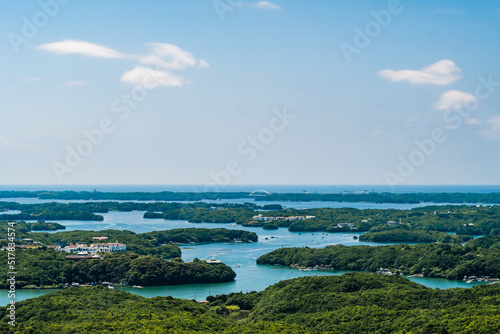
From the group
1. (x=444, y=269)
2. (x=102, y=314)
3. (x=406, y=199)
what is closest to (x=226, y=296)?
(x=102, y=314)

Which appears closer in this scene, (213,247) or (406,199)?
(213,247)

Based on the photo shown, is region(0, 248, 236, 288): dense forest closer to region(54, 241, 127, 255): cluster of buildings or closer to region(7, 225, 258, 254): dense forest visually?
region(54, 241, 127, 255): cluster of buildings

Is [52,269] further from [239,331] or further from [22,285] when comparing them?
[239,331]

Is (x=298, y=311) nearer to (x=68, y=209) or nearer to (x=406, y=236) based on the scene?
(x=406, y=236)

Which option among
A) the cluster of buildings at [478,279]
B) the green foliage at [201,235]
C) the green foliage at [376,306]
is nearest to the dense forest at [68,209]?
the green foliage at [201,235]

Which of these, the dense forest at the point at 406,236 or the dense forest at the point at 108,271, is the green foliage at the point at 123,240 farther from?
the dense forest at the point at 406,236

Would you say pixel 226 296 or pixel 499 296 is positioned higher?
pixel 499 296

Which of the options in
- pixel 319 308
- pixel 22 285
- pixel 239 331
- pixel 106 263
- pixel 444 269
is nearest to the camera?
pixel 239 331
